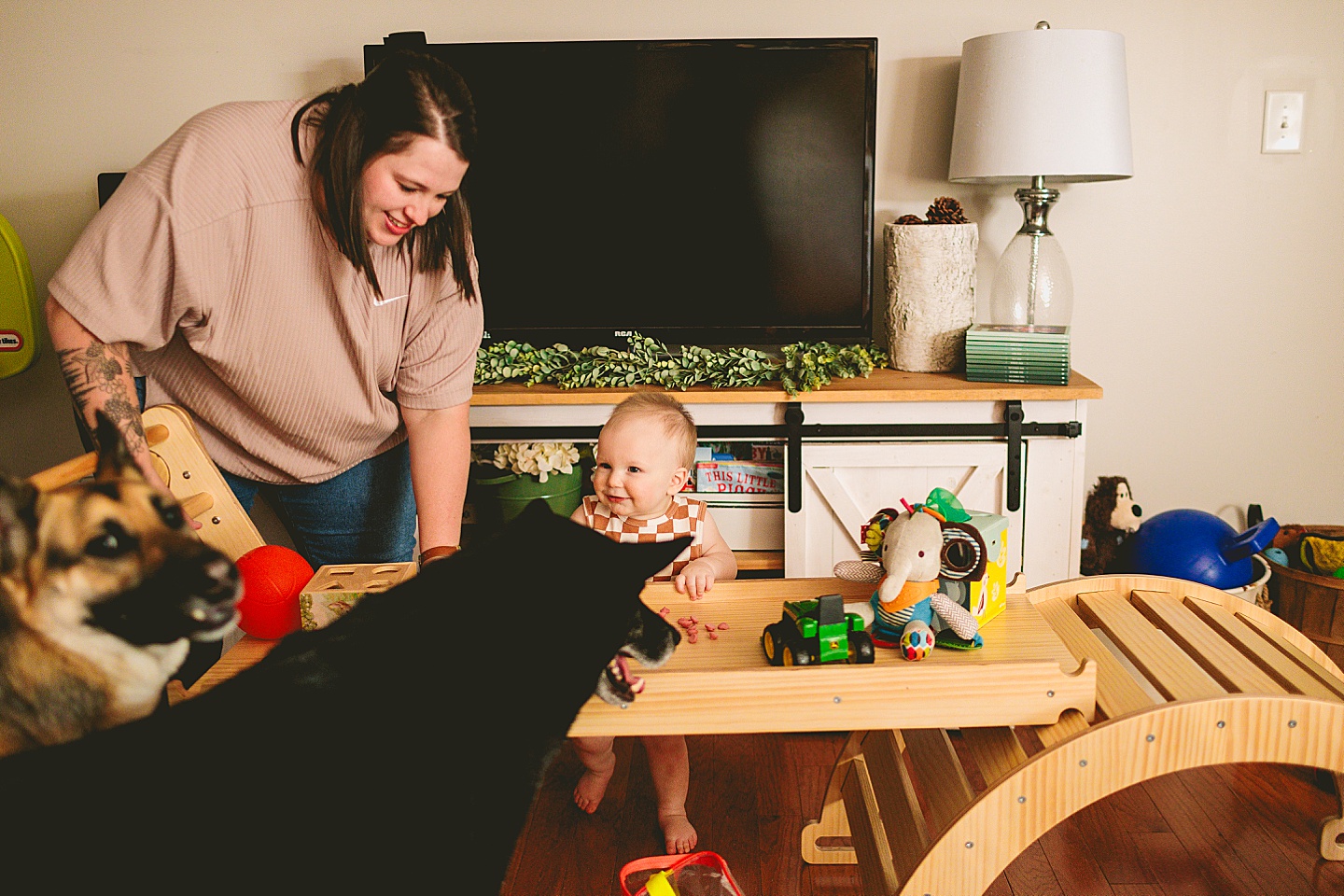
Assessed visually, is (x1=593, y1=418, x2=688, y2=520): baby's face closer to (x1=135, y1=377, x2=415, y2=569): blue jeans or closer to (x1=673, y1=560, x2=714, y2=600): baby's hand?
(x1=673, y1=560, x2=714, y2=600): baby's hand

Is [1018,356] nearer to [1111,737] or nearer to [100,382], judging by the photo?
[1111,737]

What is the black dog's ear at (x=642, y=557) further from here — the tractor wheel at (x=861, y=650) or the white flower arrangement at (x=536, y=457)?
the white flower arrangement at (x=536, y=457)

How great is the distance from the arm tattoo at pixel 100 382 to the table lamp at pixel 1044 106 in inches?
64.0

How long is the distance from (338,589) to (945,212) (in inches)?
60.7

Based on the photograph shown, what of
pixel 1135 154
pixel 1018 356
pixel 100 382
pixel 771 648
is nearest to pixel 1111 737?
pixel 771 648

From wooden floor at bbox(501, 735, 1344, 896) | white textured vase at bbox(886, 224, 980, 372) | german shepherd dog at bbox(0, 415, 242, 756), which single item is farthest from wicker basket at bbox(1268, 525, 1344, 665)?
german shepherd dog at bbox(0, 415, 242, 756)

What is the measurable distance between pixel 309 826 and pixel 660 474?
1.12 m

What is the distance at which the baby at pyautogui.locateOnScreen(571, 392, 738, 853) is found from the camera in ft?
5.00

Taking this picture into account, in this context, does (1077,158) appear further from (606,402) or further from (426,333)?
(426,333)

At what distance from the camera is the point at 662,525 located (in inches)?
62.7

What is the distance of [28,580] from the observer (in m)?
0.43

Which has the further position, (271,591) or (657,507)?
(657,507)

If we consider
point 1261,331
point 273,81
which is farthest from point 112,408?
point 1261,331

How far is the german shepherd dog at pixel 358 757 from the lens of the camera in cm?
41
